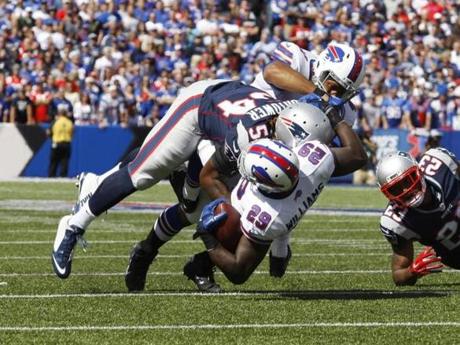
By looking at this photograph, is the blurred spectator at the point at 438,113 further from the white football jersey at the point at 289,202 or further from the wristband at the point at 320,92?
the white football jersey at the point at 289,202

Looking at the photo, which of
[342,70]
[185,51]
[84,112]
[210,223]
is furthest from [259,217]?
[185,51]

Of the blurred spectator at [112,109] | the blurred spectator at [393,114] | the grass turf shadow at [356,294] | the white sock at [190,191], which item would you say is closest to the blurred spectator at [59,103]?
the blurred spectator at [112,109]

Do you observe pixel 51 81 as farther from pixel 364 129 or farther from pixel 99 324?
pixel 99 324

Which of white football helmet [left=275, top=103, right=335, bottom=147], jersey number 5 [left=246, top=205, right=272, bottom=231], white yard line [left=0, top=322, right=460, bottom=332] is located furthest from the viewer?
white football helmet [left=275, top=103, right=335, bottom=147]

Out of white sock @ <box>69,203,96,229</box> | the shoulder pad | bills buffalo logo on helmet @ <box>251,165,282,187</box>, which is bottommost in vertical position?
white sock @ <box>69,203,96,229</box>

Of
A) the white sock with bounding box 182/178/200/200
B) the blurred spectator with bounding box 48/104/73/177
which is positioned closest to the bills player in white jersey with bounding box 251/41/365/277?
the white sock with bounding box 182/178/200/200

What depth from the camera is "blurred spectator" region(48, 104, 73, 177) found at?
69.6 ft

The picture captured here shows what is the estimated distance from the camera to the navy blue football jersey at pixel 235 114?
6.80m

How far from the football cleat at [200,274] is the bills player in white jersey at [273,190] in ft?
1.52

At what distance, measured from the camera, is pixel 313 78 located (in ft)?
24.2

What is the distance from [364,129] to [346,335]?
55.9 ft

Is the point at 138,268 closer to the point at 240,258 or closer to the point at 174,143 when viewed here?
the point at 174,143

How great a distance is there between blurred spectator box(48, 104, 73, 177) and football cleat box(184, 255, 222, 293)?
46.8 feet

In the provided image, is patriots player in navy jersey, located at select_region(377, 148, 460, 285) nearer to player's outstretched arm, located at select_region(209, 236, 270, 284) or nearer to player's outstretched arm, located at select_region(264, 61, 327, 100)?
player's outstretched arm, located at select_region(264, 61, 327, 100)
